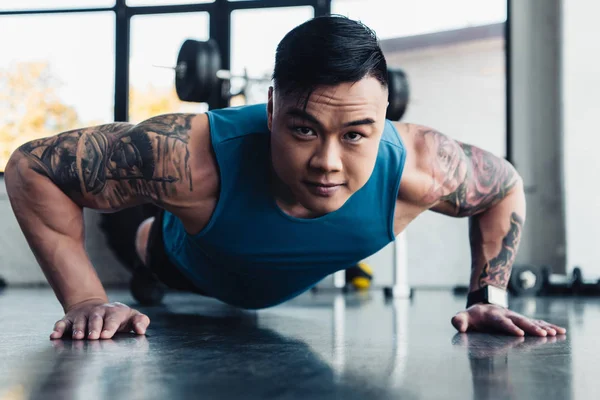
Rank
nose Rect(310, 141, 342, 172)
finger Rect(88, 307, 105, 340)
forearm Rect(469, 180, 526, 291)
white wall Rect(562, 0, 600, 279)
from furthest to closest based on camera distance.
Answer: white wall Rect(562, 0, 600, 279), forearm Rect(469, 180, 526, 291), finger Rect(88, 307, 105, 340), nose Rect(310, 141, 342, 172)

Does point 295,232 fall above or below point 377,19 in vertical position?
below

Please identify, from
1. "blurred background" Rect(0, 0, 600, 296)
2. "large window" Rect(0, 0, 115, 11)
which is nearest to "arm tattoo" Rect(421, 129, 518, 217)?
"blurred background" Rect(0, 0, 600, 296)

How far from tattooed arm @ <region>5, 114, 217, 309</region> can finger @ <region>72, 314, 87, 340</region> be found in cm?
6

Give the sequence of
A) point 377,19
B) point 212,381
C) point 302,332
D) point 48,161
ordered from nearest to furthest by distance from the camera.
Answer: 1. point 212,381
2. point 48,161
3. point 302,332
4. point 377,19

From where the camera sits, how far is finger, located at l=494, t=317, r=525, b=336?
1.58m

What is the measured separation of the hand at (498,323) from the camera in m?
1.59

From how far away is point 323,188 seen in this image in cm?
137

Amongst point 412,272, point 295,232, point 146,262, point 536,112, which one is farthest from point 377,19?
point 295,232

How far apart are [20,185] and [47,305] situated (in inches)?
46.1

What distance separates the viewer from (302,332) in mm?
1698

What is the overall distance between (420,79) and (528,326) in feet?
9.43

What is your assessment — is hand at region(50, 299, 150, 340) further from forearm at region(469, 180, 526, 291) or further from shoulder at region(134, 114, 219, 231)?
forearm at region(469, 180, 526, 291)

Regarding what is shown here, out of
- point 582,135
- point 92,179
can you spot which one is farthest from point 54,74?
point 92,179

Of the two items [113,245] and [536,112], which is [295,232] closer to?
[113,245]
